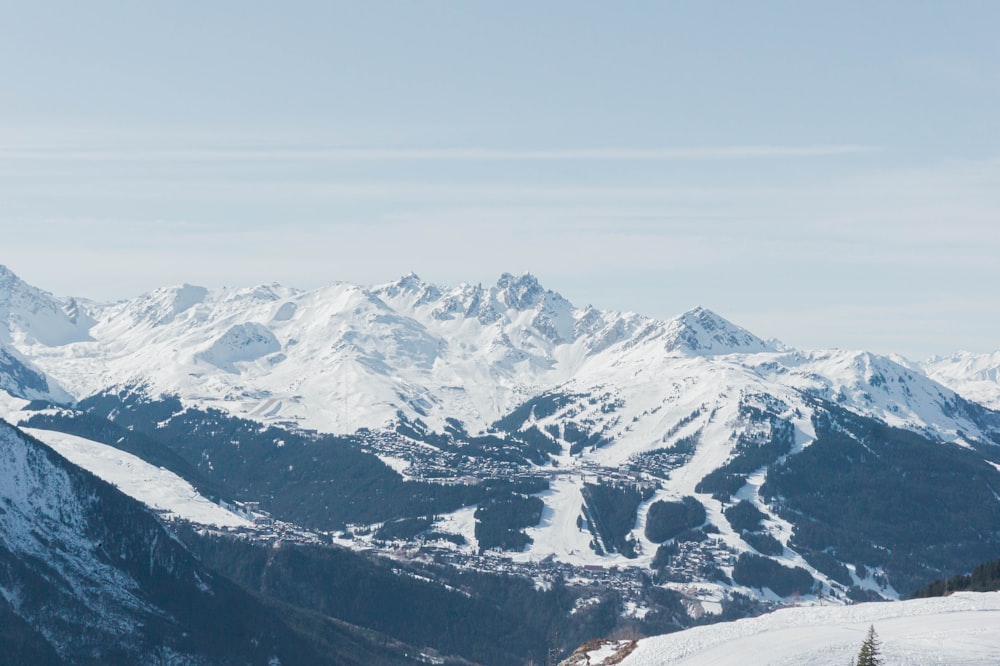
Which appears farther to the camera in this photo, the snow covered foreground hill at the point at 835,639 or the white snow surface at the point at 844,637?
the snow covered foreground hill at the point at 835,639

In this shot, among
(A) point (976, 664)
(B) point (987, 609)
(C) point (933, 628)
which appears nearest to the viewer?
(A) point (976, 664)

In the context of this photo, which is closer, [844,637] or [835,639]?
[835,639]

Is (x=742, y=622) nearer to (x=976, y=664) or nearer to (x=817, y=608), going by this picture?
(x=817, y=608)

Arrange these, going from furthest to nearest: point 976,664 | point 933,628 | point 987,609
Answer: point 987,609 < point 933,628 < point 976,664

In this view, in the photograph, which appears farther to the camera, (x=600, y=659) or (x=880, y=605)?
(x=880, y=605)

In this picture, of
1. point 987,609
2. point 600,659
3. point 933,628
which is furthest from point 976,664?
point 600,659

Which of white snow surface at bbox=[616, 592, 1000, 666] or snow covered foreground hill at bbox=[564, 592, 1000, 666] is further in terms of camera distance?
snow covered foreground hill at bbox=[564, 592, 1000, 666]
